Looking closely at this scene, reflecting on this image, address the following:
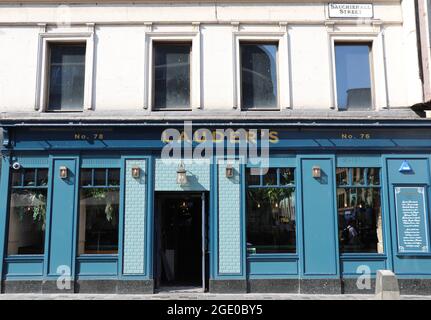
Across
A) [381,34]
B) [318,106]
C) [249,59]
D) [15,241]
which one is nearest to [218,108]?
[249,59]

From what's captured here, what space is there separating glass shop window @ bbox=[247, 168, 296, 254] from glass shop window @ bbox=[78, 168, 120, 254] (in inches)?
127

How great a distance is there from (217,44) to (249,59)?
91 centimetres

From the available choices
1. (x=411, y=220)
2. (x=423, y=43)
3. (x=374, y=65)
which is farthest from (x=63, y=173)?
(x=423, y=43)

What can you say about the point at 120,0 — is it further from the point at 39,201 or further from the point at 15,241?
the point at 15,241

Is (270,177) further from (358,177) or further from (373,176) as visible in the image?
(373,176)

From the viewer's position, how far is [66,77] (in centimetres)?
1187

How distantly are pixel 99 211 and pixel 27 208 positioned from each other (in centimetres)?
175

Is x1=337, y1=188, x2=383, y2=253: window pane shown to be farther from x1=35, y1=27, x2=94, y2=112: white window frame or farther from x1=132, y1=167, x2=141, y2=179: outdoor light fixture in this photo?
x1=35, y1=27, x2=94, y2=112: white window frame

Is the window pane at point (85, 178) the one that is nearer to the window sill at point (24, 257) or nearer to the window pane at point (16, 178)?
the window pane at point (16, 178)

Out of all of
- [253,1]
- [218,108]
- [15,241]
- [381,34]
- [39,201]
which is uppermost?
[253,1]

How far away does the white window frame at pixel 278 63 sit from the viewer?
37.8ft

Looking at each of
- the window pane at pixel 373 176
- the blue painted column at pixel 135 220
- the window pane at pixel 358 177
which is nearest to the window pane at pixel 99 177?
the blue painted column at pixel 135 220

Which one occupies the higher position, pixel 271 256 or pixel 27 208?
pixel 27 208

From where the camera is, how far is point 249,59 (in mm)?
11891
